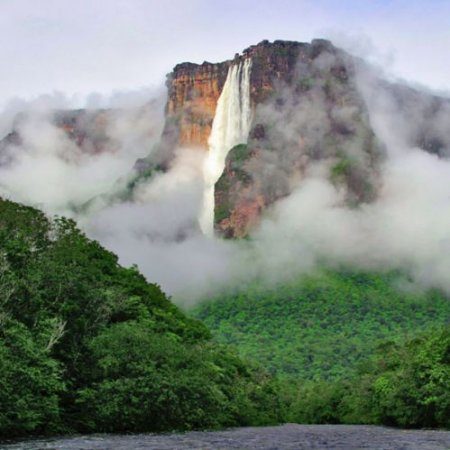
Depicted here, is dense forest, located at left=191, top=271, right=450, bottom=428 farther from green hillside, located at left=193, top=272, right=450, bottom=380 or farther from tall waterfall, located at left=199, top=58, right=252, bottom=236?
tall waterfall, located at left=199, top=58, right=252, bottom=236

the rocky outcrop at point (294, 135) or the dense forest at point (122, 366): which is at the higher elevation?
the rocky outcrop at point (294, 135)

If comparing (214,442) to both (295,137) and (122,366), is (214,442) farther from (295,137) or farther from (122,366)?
(295,137)

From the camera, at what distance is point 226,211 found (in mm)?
170125

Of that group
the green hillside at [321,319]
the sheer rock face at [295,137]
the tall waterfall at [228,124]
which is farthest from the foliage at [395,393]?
the tall waterfall at [228,124]

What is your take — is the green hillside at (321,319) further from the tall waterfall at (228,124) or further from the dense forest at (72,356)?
the dense forest at (72,356)

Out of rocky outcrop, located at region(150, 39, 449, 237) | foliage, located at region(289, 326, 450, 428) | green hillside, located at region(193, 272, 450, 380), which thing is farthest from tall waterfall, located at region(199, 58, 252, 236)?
foliage, located at region(289, 326, 450, 428)

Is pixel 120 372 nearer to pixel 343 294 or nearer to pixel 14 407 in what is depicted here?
pixel 14 407

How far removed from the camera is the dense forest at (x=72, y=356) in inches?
1419

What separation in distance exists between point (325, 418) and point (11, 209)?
174 ft

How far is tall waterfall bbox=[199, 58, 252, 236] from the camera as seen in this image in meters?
190

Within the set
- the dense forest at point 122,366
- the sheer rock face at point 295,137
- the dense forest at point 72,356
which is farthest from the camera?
the sheer rock face at point 295,137

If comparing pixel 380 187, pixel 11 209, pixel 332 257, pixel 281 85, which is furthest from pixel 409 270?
pixel 11 209

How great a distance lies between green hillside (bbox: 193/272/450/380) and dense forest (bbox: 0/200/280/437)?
64956 millimetres

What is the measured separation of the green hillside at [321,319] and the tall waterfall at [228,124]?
54706mm
